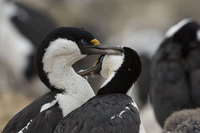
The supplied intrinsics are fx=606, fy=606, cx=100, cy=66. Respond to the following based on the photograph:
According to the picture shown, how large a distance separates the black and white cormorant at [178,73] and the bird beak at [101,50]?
2523 millimetres

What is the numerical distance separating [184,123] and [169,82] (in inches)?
101

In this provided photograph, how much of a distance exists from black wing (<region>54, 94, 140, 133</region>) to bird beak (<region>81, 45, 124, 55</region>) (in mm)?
434

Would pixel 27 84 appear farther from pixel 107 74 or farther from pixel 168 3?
pixel 168 3

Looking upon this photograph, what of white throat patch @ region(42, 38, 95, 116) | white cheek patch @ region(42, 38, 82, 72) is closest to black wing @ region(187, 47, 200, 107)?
white throat patch @ region(42, 38, 95, 116)

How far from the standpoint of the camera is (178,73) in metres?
7.35

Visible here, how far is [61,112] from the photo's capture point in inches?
186

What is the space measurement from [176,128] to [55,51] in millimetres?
1153

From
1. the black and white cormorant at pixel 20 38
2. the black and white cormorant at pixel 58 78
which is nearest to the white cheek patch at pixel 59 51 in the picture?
the black and white cormorant at pixel 58 78

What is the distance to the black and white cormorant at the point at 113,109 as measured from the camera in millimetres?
4355

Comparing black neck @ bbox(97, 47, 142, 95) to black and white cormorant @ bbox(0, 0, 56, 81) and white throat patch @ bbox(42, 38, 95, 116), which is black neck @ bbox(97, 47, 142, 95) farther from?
black and white cormorant @ bbox(0, 0, 56, 81)

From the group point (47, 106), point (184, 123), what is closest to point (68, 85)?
point (47, 106)

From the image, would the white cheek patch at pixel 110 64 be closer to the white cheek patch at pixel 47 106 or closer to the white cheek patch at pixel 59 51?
the white cheek patch at pixel 59 51

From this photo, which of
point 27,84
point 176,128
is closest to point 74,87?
point 176,128

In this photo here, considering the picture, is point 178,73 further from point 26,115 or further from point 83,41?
point 26,115
